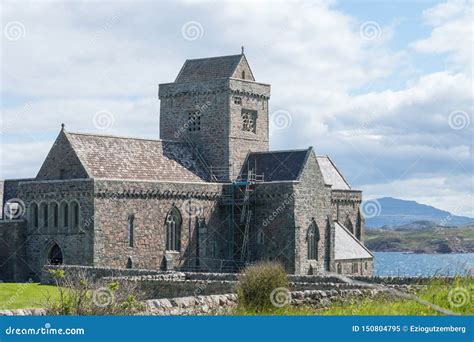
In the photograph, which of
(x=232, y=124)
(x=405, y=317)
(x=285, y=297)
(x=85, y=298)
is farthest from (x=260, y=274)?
(x=232, y=124)

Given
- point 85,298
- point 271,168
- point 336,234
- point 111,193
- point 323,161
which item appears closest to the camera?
point 85,298

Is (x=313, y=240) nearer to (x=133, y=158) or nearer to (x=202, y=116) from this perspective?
(x=202, y=116)

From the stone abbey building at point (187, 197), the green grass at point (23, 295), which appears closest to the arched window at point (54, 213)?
the stone abbey building at point (187, 197)

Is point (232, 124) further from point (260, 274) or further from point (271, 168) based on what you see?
point (260, 274)

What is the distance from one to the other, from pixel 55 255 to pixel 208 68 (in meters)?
14.7

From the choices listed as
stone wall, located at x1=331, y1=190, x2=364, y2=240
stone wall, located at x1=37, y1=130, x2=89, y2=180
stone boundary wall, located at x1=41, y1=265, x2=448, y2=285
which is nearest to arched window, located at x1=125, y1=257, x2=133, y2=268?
stone boundary wall, located at x1=41, y1=265, x2=448, y2=285

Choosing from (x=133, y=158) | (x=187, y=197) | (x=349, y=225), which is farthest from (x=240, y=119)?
(x=349, y=225)

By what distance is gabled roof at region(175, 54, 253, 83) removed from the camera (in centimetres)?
5328

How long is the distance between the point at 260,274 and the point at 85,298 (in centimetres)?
539

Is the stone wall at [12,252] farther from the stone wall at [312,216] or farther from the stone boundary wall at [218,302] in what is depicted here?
the stone boundary wall at [218,302]

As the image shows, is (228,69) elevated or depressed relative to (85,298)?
elevated

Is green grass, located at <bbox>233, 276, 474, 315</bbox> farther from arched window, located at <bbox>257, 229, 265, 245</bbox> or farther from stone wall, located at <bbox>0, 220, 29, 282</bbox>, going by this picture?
stone wall, located at <bbox>0, 220, 29, 282</bbox>

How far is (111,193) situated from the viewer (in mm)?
44375

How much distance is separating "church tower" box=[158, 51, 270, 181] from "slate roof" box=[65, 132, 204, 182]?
161cm
